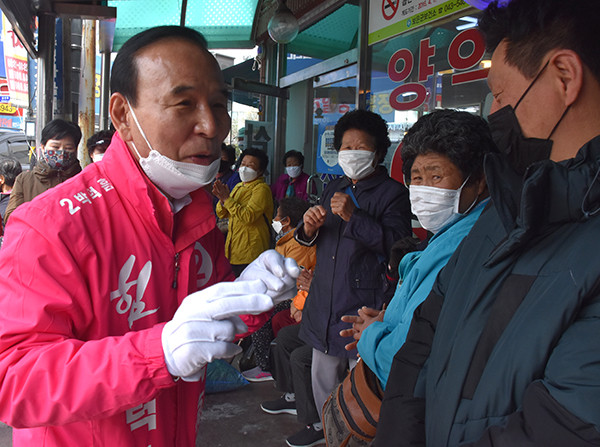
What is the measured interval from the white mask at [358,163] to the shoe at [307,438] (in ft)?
6.24

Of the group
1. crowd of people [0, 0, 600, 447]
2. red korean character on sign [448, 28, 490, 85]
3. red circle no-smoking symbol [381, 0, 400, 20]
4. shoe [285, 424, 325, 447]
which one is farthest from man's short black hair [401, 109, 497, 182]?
red circle no-smoking symbol [381, 0, 400, 20]

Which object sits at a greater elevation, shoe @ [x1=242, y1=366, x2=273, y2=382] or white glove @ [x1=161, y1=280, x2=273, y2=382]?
white glove @ [x1=161, y1=280, x2=273, y2=382]

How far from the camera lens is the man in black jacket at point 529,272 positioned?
0.76 m

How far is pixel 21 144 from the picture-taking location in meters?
13.4

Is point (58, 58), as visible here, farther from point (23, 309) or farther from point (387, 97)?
point (23, 309)

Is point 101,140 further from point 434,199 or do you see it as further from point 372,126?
point 434,199

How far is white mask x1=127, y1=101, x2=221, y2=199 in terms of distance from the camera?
1.20m

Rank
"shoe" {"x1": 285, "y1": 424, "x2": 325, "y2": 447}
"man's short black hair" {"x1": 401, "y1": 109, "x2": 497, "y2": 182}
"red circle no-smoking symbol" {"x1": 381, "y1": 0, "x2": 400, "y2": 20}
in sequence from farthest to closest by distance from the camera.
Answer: "red circle no-smoking symbol" {"x1": 381, "y1": 0, "x2": 400, "y2": 20}, "shoe" {"x1": 285, "y1": 424, "x2": 325, "y2": 447}, "man's short black hair" {"x1": 401, "y1": 109, "x2": 497, "y2": 182}

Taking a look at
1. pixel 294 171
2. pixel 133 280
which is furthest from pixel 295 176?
pixel 133 280

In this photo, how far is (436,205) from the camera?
5.96 ft

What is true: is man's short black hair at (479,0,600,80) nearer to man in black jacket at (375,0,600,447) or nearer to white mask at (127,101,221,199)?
man in black jacket at (375,0,600,447)

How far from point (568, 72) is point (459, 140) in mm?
826

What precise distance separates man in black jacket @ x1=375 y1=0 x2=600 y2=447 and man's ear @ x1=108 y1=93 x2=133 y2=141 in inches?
39.4

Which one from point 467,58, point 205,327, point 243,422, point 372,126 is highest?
point 467,58
